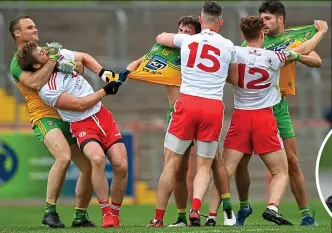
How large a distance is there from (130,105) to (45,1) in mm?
5685

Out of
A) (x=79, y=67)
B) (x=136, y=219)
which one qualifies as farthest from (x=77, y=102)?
(x=136, y=219)

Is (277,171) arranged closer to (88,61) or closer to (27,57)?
(88,61)

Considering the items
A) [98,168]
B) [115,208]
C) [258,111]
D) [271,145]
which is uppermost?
[258,111]

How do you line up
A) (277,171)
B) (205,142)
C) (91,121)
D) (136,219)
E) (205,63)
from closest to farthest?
(205,63)
(205,142)
(277,171)
(91,121)
(136,219)

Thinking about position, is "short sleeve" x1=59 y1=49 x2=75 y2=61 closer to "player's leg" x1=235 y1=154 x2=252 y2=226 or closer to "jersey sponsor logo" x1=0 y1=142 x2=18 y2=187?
"player's leg" x1=235 y1=154 x2=252 y2=226

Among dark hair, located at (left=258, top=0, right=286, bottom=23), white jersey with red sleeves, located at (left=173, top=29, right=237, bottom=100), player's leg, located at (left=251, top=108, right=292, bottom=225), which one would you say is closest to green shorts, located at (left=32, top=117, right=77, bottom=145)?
white jersey with red sleeves, located at (left=173, top=29, right=237, bottom=100)

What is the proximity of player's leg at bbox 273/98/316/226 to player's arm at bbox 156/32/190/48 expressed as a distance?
136 cm

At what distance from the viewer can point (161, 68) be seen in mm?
12711

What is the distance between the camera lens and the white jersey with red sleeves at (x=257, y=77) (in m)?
12.3

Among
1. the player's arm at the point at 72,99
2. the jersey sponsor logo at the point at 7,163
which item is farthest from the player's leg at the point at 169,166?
the jersey sponsor logo at the point at 7,163

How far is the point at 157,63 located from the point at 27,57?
4.64 ft

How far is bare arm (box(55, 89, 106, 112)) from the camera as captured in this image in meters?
12.6

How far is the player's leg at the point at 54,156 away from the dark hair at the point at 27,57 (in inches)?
Result: 24.1

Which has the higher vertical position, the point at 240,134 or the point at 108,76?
the point at 108,76
